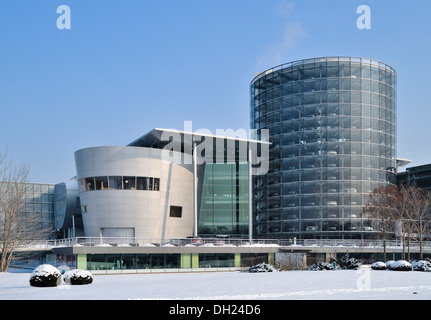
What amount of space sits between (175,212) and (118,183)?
9576mm

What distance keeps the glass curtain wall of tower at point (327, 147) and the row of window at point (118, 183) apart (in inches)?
1427

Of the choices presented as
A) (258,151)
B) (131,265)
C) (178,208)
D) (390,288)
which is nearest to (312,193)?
(258,151)

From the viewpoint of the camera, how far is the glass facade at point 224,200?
7631 centimetres

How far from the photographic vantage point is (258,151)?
84125 mm

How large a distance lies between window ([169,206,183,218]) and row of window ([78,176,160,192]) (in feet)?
14.0

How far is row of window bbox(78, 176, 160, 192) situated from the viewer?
6531 centimetres

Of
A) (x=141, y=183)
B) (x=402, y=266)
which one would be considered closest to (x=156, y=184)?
(x=141, y=183)

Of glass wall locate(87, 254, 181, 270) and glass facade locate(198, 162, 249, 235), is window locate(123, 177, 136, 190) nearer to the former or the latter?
glass facade locate(198, 162, 249, 235)

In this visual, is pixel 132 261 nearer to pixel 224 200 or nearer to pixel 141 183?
pixel 141 183

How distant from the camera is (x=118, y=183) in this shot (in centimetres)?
6531

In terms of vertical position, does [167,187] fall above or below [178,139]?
below

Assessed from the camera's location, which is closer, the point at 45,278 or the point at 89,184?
the point at 45,278
